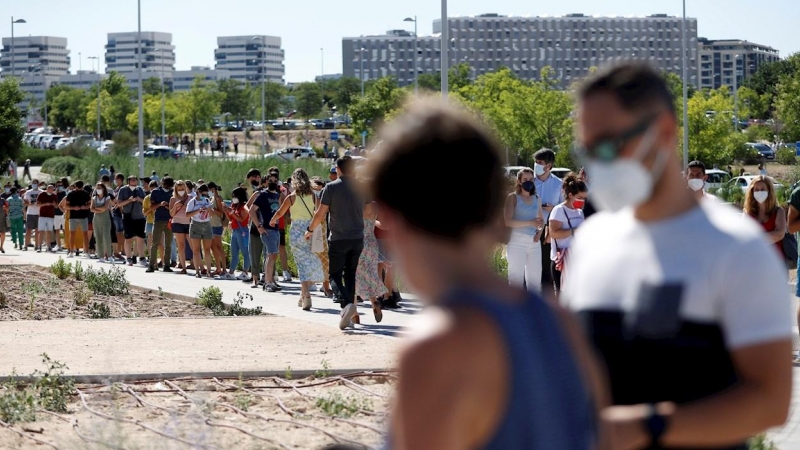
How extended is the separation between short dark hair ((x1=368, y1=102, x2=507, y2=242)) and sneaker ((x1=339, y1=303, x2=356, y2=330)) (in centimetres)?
1073

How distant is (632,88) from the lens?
2.77 metres

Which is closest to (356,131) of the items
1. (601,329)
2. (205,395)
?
(205,395)

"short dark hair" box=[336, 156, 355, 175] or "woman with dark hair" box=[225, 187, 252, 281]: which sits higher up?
"short dark hair" box=[336, 156, 355, 175]

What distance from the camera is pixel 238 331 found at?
→ 44.1 ft

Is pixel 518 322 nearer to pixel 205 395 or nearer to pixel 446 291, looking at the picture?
pixel 446 291

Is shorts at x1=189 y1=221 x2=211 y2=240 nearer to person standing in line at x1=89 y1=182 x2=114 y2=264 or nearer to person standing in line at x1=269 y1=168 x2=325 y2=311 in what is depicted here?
person standing in line at x1=89 y1=182 x2=114 y2=264

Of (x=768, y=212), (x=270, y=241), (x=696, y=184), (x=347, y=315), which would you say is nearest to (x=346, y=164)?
(x=347, y=315)

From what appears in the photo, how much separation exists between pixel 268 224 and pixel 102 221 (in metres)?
8.39

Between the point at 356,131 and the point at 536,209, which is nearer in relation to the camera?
the point at 536,209

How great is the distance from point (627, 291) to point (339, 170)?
33.4ft

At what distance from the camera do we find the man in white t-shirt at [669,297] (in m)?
2.63

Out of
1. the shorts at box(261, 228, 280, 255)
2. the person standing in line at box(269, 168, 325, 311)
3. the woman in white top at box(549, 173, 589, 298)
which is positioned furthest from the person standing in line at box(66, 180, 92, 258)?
the woman in white top at box(549, 173, 589, 298)

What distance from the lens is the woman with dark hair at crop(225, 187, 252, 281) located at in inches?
800

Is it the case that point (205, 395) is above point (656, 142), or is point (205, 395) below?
below
